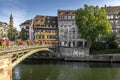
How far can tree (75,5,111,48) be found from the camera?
5806 cm

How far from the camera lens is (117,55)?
53.8 m

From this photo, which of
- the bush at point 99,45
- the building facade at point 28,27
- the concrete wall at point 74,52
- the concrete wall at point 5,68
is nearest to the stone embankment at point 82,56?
the concrete wall at point 74,52

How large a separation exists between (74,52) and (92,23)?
854cm

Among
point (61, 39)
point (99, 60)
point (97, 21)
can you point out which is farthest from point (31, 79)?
point (61, 39)

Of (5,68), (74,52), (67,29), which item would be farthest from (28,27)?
(5,68)

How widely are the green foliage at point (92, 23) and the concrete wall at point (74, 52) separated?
316 centimetres

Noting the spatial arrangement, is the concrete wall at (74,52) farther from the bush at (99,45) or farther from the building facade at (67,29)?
the building facade at (67,29)

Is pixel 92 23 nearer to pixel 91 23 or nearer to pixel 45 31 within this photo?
pixel 91 23

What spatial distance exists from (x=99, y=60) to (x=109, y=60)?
2.32 m

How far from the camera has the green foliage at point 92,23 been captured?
58.1 metres

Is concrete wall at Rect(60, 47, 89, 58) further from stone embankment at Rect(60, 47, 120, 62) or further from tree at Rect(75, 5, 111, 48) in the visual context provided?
tree at Rect(75, 5, 111, 48)

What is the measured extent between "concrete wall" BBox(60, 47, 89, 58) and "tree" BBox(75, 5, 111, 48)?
3.10 m

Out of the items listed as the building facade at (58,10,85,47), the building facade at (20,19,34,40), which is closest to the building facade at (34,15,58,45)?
the building facade at (58,10,85,47)

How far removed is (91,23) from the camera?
59000 mm
